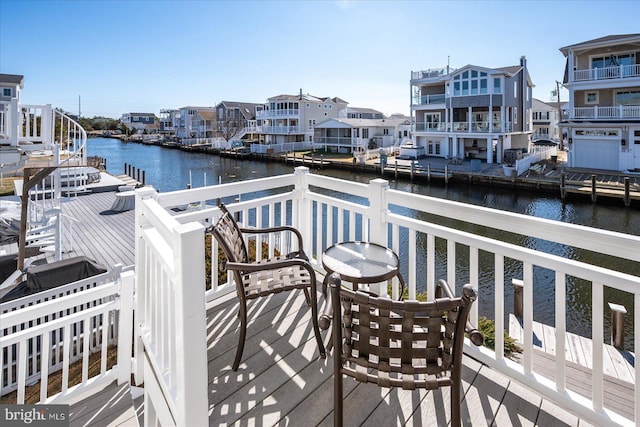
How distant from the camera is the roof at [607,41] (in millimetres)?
18859

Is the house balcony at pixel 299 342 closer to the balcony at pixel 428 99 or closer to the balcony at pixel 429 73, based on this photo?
the balcony at pixel 428 99

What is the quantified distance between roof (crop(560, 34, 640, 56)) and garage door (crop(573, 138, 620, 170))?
513 centimetres

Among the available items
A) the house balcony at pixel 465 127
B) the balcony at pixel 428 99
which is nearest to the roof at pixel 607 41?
the house balcony at pixel 465 127

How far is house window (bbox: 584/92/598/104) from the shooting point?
21231mm

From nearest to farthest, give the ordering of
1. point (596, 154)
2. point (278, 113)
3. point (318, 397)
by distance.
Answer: point (318, 397), point (596, 154), point (278, 113)

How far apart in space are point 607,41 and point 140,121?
3499 inches

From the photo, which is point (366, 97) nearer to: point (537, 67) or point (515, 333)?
point (537, 67)

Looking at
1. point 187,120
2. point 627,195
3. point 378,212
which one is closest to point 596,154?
point 627,195

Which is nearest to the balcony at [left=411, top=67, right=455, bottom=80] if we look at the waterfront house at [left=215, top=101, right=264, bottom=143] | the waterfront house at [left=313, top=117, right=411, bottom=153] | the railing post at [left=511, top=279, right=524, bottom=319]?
the waterfront house at [left=313, top=117, right=411, bottom=153]

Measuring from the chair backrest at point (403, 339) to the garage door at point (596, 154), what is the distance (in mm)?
24211

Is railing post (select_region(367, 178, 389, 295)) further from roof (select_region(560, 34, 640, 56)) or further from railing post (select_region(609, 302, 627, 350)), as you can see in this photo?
roof (select_region(560, 34, 640, 56))

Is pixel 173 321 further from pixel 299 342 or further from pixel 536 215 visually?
pixel 536 215

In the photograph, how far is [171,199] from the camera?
110 inches

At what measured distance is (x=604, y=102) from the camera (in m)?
21.0
